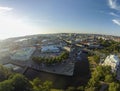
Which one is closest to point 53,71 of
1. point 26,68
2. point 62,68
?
point 62,68

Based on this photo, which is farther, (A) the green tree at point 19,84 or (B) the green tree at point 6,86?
(A) the green tree at point 19,84

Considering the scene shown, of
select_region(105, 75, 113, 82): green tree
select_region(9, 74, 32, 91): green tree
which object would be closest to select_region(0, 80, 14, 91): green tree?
select_region(9, 74, 32, 91): green tree

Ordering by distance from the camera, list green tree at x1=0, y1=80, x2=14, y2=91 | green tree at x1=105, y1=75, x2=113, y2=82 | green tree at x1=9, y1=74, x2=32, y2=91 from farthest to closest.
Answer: green tree at x1=105, y1=75, x2=113, y2=82 < green tree at x1=9, y1=74, x2=32, y2=91 < green tree at x1=0, y1=80, x2=14, y2=91

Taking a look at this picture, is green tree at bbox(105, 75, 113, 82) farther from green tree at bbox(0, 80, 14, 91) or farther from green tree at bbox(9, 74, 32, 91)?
green tree at bbox(0, 80, 14, 91)

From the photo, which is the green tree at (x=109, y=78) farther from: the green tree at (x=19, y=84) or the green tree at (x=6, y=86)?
the green tree at (x=6, y=86)

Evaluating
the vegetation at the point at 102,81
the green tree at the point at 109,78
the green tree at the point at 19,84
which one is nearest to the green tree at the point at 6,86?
the green tree at the point at 19,84

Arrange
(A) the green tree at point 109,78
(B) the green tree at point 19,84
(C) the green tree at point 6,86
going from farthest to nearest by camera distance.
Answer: (A) the green tree at point 109,78, (B) the green tree at point 19,84, (C) the green tree at point 6,86

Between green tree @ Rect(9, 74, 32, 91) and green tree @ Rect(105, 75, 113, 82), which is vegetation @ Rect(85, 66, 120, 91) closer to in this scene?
green tree @ Rect(105, 75, 113, 82)

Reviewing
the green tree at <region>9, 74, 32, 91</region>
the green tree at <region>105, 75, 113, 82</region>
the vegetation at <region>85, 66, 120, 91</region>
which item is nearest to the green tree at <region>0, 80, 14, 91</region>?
the green tree at <region>9, 74, 32, 91</region>

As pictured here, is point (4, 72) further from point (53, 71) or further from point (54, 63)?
point (54, 63)

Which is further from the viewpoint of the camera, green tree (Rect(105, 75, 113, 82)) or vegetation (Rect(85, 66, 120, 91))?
green tree (Rect(105, 75, 113, 82))

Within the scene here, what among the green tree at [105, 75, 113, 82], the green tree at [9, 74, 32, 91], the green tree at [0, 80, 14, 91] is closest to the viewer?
the green tree at [0, 80, 14, 91]
